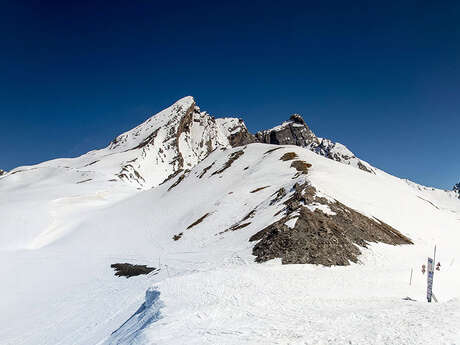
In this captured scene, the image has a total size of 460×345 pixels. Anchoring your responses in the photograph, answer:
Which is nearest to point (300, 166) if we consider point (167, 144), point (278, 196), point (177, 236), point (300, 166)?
point (300, 166)

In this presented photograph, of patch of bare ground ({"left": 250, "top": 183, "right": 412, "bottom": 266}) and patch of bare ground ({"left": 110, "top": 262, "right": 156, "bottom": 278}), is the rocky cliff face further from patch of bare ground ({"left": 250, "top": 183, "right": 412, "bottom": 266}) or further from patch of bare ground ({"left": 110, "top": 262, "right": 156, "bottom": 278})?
patch of bare ground ({"left": 250, "top": 183, "right": 412, "bottom": 266})

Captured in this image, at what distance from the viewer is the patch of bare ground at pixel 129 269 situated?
30797 mm

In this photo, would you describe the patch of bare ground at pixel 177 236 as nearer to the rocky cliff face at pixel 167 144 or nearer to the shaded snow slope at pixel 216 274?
the shaded snow slope at pixel 216 274

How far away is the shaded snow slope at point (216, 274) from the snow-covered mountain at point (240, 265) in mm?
117

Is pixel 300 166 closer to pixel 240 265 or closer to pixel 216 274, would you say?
pixel 240 265

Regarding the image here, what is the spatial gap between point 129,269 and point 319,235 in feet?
63.3

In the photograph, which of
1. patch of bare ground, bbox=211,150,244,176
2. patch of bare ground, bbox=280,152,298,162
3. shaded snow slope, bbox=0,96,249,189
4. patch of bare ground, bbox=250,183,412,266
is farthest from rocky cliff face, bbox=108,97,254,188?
patch of bare ground, bbox=250,183,412,266

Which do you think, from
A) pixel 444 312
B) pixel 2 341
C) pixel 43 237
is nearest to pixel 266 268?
pixel 444 312

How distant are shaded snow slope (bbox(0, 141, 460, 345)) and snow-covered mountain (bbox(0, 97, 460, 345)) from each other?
0.12 metres

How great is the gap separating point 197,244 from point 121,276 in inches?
319

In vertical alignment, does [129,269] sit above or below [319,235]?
below

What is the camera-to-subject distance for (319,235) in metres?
25.0

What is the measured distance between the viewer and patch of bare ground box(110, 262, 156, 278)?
101 feet

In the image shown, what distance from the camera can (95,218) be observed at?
6556cm
